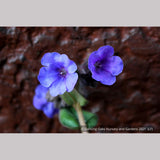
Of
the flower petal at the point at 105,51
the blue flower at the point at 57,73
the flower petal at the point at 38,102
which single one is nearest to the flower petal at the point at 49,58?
the blue flower at the point at 57,73

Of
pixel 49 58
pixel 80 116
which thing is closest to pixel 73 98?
pixel 80 116

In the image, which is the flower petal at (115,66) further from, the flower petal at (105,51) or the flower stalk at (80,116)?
the flower stalk at (80,116)

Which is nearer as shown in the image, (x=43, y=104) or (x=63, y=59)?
(x=63, y=59)

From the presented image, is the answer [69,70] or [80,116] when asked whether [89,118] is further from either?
[69,70]

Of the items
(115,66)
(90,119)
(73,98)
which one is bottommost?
(90,119)

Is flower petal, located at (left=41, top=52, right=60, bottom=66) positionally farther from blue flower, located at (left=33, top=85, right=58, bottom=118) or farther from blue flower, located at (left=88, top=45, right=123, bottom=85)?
blue flower, located at (left=33, top=85, right=58, bottom=118)

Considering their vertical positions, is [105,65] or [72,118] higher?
[105,65]

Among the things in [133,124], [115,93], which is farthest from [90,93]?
[133,124]
